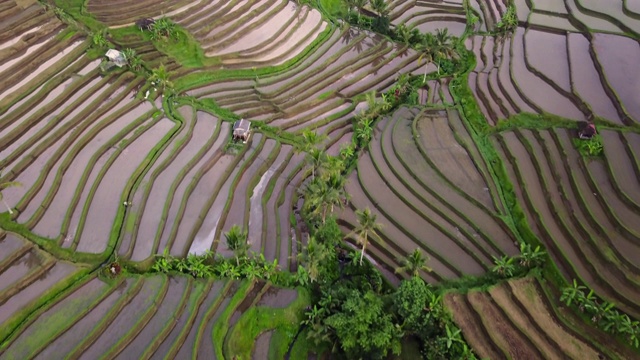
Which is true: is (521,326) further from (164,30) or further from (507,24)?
(164,30)

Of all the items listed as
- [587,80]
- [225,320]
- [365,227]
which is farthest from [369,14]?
[225,320]

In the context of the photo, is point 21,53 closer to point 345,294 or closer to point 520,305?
point 345,294

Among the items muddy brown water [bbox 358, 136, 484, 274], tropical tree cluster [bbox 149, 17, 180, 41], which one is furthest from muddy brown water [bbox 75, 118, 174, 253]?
muddy brown water [bbox 358, 136, 484, 274]

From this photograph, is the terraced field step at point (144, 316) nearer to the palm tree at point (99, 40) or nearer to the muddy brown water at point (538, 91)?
the palm tree at point (99, 40)

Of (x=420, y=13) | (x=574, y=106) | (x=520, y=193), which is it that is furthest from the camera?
(x=420, y=13)

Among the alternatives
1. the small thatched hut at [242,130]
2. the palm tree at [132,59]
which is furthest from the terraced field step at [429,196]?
the palm tree at [132,59]

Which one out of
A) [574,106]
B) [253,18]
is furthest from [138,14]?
[574,106]
